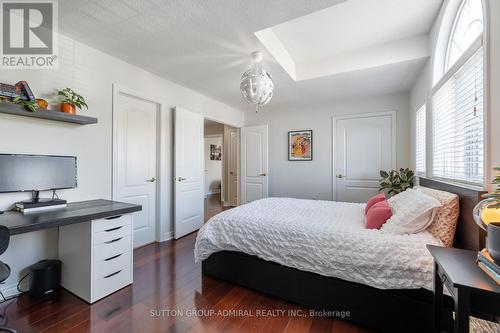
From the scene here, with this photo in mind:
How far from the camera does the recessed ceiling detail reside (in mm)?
2100

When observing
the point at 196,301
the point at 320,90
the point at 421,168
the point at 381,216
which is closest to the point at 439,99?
the point at 421,168

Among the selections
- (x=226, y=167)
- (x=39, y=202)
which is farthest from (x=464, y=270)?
(x=226, y=167)

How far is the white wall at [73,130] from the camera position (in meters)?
1.91

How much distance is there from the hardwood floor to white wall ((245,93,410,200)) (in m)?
2.90

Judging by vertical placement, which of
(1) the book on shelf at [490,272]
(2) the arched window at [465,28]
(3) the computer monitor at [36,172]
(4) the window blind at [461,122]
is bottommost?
(1) the book on shelf at [490,272]

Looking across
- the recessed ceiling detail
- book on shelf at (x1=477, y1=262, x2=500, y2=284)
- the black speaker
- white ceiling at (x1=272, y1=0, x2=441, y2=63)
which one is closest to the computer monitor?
the black speaker

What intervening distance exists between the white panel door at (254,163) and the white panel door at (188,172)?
140 centimetres

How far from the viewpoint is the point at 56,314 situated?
5.50ft

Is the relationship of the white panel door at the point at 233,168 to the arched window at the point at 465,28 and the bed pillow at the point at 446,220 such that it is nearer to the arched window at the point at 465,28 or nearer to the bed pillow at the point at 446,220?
the arched window at the point at 465,28

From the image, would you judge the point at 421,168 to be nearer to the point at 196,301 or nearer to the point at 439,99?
the point at 439,99

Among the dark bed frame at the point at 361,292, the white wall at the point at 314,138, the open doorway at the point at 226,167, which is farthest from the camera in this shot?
the open doorway at the point at 226,167

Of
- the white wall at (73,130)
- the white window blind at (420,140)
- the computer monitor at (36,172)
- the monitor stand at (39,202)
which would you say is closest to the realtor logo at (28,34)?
the white wall at (73,130)

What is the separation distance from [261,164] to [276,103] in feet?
4.39

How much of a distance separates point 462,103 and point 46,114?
3.52 m
